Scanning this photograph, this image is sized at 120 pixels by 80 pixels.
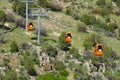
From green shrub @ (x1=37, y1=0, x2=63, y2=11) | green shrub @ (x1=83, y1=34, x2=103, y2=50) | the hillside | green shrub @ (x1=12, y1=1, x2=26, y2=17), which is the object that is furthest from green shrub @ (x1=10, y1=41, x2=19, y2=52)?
green shrub @ (x1=37, y1=0, x2=63, y2=11)

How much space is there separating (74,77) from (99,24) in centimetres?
3067

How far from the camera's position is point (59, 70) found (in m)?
56.9

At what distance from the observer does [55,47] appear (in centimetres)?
6338

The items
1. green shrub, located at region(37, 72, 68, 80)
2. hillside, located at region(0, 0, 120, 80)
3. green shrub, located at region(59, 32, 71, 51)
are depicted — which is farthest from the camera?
green shrub, located at region(59, 32, 71, 51)

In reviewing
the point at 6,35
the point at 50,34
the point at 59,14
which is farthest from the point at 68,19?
the point at 6,35

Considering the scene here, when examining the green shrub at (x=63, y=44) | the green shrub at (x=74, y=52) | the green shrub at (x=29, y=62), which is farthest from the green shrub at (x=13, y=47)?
the green shrub at (x=63, y=44)

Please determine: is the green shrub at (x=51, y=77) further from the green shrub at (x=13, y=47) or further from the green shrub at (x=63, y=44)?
the green shrub at (x=63, y=44)

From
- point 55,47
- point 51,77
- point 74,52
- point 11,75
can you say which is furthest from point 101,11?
point 11,75

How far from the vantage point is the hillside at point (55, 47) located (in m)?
55.6

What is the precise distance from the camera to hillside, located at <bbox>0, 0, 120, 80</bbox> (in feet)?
182

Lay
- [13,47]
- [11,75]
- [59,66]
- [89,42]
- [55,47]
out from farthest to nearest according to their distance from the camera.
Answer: [89,42], [55,47], [13,47], [59,66], [11,75]

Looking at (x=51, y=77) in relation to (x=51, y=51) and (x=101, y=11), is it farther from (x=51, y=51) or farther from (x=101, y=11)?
(x=101, y=11)

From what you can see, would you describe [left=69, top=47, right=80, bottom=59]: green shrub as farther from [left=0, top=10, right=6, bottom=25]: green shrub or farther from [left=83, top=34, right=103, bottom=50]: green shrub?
[left=0, top=10, right=6, bottom=25]: green shrub

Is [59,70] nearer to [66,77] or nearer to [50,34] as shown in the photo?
[66,77]
